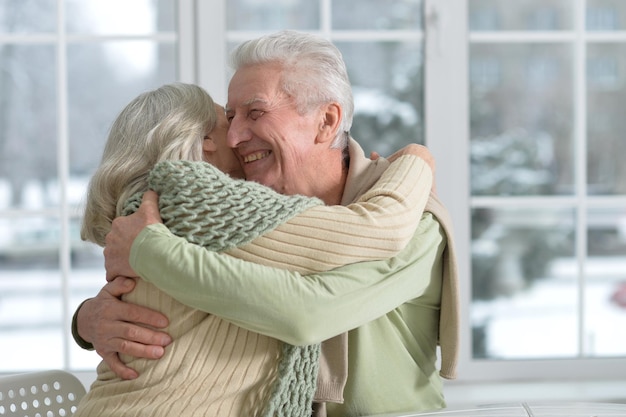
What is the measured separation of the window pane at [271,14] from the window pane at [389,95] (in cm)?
25

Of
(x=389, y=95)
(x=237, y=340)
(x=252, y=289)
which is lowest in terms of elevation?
(x=237, y=340)

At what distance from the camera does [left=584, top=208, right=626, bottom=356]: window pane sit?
145 inches

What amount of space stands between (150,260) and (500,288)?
2430 millimetres

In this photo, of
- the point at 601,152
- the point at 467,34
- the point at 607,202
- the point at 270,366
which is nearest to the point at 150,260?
the point at 270,366

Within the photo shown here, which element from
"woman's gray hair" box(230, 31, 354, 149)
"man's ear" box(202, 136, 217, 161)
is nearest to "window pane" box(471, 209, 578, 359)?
"woman's gray hair" box(230, 31, 354, 149)

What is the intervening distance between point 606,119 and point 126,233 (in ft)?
8.33

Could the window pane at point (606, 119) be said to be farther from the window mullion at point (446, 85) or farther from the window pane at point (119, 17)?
the window pane at point (119, 17)

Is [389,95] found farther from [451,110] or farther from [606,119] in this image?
[606,119]

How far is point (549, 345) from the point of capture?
3.67 m

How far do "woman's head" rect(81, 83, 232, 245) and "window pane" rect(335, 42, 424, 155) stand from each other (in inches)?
66.7

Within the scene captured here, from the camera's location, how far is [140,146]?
6.09 ft

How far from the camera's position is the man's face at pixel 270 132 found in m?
2.01

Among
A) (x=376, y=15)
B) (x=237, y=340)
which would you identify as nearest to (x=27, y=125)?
(x=376, y=15)

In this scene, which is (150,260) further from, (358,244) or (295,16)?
(295,16)
